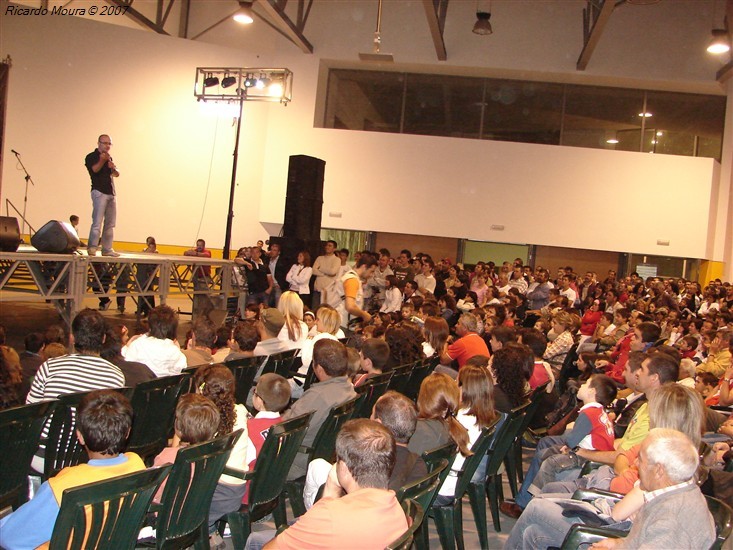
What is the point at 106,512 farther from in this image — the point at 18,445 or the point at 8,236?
the point at 8,236

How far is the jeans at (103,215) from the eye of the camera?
8328mm

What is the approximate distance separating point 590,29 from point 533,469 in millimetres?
13012

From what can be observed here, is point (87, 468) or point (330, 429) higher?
point (87, 468)

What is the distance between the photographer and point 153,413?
3963mm

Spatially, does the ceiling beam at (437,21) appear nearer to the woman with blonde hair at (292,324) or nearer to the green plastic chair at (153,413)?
the woman with blonde hair at (292,324)

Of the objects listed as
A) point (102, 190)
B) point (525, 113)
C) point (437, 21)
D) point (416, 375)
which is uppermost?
point (437, 21)

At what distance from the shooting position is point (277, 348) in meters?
5.89

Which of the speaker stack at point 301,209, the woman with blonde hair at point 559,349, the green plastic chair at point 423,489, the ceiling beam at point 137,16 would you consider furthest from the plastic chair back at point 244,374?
the ceiling beam at point 137,16

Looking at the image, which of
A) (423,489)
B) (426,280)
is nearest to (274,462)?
(423,489)

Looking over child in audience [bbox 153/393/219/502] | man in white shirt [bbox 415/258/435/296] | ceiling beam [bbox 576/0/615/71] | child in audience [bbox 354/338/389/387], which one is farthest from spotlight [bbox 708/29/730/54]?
child in audience [bbox 153/393/219/502]

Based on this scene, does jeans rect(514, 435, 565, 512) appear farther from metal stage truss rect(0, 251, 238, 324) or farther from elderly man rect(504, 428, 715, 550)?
metal stage truss rect(0, 251, 238, 324)

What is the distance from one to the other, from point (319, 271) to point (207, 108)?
6.55 meters

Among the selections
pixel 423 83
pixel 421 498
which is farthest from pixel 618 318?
pixel 423 83

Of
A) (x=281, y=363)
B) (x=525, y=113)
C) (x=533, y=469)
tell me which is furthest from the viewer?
(x=525, y=113)
